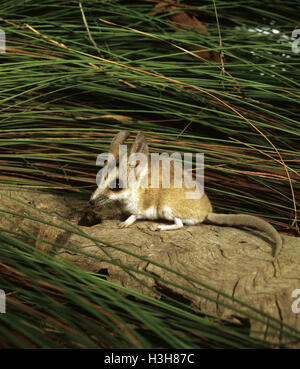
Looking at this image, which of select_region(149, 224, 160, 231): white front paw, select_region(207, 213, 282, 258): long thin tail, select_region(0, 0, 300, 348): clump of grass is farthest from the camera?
select_region(0, 0, 300, 348): clump of grass

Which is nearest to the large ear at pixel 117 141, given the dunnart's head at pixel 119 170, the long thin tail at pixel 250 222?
the dunnart's head at pixel 119 170

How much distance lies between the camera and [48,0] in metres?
3.29

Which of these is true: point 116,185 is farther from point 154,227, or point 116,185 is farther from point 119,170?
point 154,227

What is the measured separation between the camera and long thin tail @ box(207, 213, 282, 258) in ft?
6.34

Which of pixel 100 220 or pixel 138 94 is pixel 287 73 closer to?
pixel 138 94

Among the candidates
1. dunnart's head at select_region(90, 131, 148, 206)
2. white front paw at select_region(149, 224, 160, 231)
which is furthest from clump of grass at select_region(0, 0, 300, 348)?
white front paw at select_region(149, 224, 160, 231)

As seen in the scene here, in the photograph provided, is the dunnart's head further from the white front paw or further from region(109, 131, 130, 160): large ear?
the white front paw

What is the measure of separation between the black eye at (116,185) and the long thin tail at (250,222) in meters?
0.52

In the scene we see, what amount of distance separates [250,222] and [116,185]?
2.46ft

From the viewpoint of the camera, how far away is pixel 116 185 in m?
2.26

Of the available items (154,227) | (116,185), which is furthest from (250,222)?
(116,185)


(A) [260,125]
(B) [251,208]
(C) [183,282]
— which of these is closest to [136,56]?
(A) [260,125]

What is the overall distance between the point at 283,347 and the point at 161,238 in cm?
78

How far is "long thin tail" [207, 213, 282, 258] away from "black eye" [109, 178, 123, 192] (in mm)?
519
